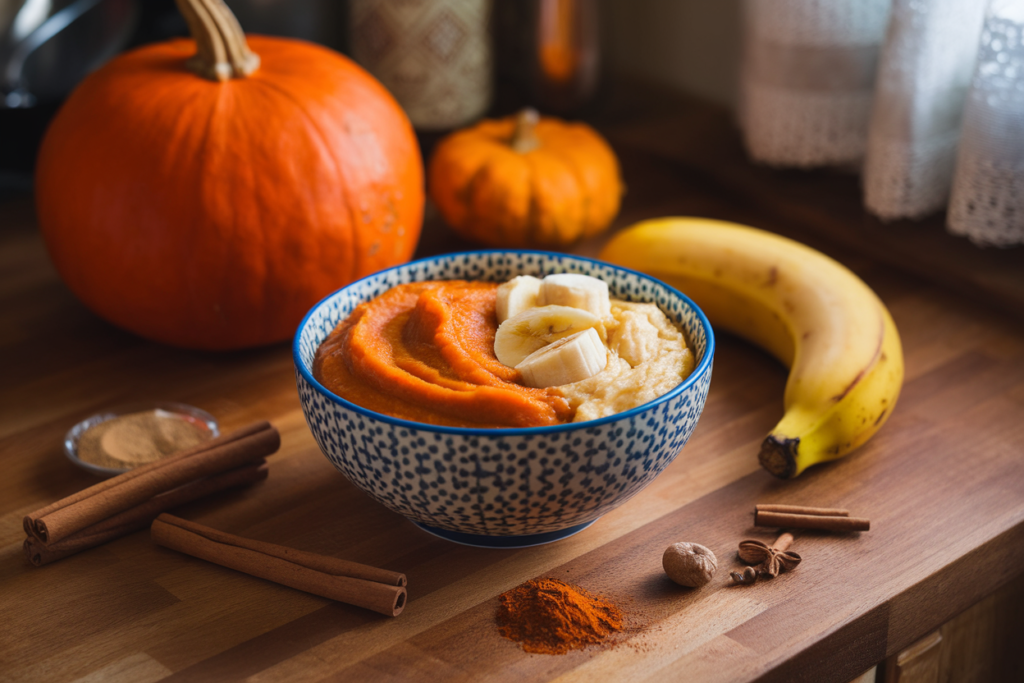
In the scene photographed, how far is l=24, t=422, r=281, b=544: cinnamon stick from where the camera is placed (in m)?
1.01

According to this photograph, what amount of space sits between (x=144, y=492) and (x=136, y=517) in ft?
0.09

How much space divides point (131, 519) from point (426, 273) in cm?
43

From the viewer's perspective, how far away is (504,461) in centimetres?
87

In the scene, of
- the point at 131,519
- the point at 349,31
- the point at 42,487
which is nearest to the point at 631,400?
the point at 131,519

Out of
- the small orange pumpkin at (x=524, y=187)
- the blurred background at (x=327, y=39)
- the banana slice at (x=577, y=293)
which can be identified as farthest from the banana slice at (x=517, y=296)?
the blurred background at (x=327, y=39)

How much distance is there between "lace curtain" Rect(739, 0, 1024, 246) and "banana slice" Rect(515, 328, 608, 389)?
82 centimetres

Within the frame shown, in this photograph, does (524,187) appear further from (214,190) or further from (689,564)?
(689,564)

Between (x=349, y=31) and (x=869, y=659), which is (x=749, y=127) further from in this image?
(x=869, y=659)

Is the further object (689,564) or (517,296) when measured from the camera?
(517,296)

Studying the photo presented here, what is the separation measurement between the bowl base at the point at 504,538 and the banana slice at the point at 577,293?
→ 0.23m

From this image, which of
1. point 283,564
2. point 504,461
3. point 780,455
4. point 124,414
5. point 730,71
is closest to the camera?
point 504,461

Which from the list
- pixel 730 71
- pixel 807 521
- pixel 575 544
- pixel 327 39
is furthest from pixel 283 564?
pixel 730 71

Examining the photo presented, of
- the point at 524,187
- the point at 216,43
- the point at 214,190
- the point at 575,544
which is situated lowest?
the point at 575,544

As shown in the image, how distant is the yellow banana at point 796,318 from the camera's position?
1.13 metres
